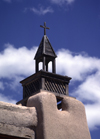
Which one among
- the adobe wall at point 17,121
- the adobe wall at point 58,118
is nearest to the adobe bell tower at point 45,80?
the adobe wall at point 58,118

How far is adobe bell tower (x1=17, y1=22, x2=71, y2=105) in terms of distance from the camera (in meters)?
9.96

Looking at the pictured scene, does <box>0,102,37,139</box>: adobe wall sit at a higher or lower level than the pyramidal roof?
lower

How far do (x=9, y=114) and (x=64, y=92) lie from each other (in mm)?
2555

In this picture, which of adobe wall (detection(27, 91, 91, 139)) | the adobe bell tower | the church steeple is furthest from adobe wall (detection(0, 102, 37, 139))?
the church steeple

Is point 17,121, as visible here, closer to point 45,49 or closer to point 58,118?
point 58,118

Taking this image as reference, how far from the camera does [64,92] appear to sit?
33.8ft

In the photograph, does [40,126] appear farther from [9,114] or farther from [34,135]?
[9,114]

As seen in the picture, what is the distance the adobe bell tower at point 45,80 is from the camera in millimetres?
9961

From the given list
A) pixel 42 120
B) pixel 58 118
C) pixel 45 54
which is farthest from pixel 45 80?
pixel 42 120

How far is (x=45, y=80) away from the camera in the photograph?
10.0 meters

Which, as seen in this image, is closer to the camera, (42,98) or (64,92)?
(42,98)

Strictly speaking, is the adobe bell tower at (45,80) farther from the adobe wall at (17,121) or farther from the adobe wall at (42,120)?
the adobe wall at (17,121)

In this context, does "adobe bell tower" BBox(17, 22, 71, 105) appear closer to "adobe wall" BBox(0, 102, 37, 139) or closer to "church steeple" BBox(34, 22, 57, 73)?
"church steeple" BBox(34, 22, 57, 73)

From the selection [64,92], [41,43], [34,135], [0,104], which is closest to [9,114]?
[0,104]
